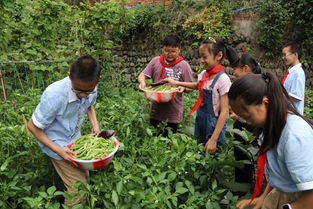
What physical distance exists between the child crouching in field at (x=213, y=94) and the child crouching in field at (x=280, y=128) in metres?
0.98

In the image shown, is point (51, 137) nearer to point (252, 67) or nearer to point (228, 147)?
point (228, 147)

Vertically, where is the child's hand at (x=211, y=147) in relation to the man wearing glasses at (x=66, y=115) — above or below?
below

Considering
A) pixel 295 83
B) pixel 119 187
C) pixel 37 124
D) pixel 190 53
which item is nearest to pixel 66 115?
pixel 37 124

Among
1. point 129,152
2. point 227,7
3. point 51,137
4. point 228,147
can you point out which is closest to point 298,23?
point 227,7

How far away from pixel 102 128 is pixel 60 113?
0.89 meters

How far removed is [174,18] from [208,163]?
7.32 m

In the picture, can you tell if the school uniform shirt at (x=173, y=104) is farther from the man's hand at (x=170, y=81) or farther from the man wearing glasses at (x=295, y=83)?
the man wearing glasses at (x=295, y=83)

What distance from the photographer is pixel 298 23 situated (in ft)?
23.9

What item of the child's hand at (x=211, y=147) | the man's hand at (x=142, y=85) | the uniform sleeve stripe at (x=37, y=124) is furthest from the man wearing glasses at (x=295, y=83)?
the uniform sleeve stripe at (x=37, y=124)

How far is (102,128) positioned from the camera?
3.16 metres

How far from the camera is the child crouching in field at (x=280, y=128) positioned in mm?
1536

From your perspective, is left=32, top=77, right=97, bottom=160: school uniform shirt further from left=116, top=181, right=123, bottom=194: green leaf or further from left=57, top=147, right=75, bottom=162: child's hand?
left=116, top=181, right=123, bottom=194: green leaf

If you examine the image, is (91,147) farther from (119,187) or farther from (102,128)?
(102,128)

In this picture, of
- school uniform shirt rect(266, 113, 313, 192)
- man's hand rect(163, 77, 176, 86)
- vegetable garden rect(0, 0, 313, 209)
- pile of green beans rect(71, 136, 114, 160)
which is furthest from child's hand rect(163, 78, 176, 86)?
school uniform shirt rect(266, 113, 313, 192)
